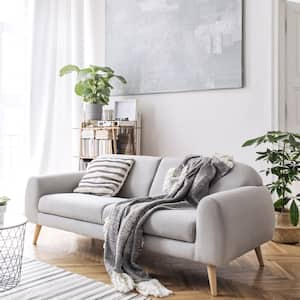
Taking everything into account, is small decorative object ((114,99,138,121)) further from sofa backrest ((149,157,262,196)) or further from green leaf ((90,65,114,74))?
sofa backrest ((149,157,262,196))

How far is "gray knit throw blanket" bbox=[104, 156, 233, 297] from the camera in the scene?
8.02ft

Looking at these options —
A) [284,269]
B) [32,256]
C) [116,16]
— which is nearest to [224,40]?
[116,16]

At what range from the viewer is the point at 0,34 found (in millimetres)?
4414

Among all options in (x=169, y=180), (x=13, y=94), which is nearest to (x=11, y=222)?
(x=169, y=180)

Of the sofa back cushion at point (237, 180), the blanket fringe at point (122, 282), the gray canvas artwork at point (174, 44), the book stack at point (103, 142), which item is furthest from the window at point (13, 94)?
the sofa back cushion at point (237, 180)

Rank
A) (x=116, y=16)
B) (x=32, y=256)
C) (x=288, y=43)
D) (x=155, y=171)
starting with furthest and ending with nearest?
(x=116, y=16), (x=288, y=43), (x=155, y=171), (x=32, y=256)

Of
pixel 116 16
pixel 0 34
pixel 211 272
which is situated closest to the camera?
pixel 211 272

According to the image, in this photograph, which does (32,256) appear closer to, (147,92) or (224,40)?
(147,92)

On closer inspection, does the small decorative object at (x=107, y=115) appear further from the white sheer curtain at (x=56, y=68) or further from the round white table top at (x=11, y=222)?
the round white table top at (x=11, y=222)

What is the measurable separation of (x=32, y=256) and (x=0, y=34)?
263cm

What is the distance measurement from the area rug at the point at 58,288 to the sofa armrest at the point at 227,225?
1.57ft

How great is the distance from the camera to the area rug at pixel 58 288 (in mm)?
2268

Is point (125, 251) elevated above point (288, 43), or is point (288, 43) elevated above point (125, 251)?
point (288, 43)

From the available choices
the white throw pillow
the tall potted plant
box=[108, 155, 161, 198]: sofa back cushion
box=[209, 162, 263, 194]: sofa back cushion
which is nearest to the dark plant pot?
the tall potted plant
